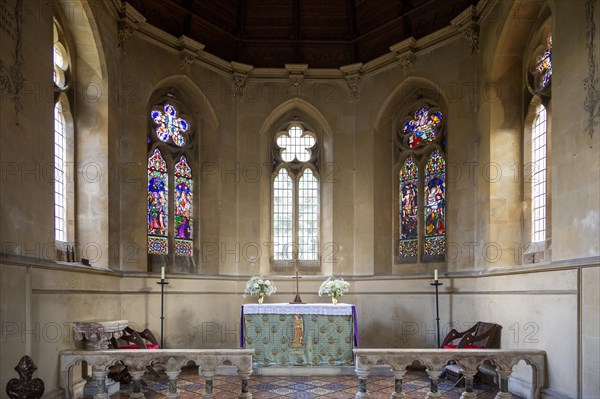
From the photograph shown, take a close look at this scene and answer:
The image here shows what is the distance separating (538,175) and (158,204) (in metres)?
7.60

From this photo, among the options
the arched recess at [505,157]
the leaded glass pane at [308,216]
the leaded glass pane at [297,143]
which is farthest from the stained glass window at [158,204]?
the arched recess at [505,157]

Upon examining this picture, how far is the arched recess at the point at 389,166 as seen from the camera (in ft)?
39.7

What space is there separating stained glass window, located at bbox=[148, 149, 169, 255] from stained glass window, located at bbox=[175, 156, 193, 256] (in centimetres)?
28

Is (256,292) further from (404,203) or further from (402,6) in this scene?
(402,6)

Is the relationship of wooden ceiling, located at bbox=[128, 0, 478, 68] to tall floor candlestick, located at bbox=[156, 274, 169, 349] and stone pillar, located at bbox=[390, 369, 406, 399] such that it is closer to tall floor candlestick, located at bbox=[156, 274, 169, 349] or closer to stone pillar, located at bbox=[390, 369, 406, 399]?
tall floor candlestick, located at bbox=[156, 274, 169, 349]

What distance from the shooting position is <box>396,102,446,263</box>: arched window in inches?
451

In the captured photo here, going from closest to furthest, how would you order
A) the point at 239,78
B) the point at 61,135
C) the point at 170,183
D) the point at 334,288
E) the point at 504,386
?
the point at 504,386, the point at 61,135, the point at 334,288, the point at 170,183, the point at 239,78

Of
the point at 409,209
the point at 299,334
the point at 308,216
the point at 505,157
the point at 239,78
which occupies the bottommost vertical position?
the point at 299,334

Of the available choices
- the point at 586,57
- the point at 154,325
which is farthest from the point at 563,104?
the point at 154,325

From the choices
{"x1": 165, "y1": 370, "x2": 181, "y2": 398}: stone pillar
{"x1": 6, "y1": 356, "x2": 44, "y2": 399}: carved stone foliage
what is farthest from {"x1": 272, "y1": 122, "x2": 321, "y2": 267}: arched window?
{"x1": 6, "y1": 356, "x2": 44, "y2": 399}: carved stone foliage

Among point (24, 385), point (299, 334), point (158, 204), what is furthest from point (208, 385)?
point (158, 204)

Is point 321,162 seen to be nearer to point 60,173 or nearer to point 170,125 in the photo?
point 170,125

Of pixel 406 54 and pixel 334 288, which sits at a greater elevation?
pixel 406 54

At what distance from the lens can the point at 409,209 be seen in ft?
39.7
